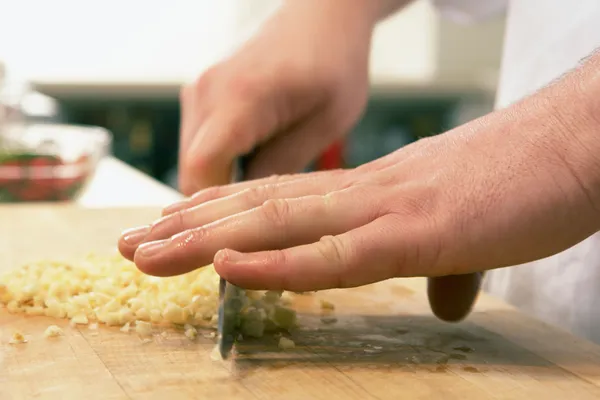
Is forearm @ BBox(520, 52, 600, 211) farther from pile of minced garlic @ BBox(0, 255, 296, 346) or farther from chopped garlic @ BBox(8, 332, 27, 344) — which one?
chopped garlic @ BBox(8, 332, 27, 344)

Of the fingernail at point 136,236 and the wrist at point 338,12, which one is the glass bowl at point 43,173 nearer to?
the wrist at point 338,12

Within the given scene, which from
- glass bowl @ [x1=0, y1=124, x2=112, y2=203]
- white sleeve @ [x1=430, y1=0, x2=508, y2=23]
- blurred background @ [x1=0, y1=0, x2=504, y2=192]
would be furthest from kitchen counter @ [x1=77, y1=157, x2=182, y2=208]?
blurred background @ [x1=0, y1=0, x2=504, y2=192]

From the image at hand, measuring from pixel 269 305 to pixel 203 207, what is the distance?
12 centimetres

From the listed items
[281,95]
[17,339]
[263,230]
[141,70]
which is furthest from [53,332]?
[141,70]

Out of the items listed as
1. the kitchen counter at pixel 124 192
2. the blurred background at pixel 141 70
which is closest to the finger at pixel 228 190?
the kitchen counter at pixel 124 192

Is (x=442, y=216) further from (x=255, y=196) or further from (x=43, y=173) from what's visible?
(x=43, y=173)

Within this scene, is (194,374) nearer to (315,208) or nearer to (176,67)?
(315,208)

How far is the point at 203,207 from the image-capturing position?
797 mm

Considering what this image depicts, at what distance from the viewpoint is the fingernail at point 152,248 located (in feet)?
2.42

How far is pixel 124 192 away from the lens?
1785 millimetres

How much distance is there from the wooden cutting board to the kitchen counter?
821 millimetres

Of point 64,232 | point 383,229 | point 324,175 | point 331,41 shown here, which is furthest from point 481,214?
point 64,232

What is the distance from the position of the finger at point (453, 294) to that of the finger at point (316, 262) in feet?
0.46

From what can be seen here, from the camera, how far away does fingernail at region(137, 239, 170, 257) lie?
0.74 metres
